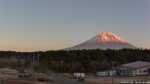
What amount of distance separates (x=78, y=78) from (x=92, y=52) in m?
48.1

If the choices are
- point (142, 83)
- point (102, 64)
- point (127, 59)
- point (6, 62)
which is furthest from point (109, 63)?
point (142, 83)

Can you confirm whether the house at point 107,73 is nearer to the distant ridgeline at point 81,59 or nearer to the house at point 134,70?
the house at point 134,70

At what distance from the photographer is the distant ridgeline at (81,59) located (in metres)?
92.6

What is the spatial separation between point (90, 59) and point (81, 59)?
7.22 ft

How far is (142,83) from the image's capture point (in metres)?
53.5

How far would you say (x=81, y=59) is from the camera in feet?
342

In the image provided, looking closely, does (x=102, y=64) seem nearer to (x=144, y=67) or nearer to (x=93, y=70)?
(x=93, y=70)

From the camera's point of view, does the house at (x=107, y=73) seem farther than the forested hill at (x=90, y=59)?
No

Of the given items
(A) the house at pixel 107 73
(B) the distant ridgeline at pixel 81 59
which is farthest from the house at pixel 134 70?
(B) the distant ridgeline at pixel 81 59

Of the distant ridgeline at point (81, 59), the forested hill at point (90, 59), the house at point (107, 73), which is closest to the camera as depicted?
the house at point (107, 73)

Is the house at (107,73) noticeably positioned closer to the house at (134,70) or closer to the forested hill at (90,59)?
the house at (134,70)

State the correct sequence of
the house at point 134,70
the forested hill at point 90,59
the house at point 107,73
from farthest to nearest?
the forested hill at point 90,59, the house at point 134,70, the house at point 107,73

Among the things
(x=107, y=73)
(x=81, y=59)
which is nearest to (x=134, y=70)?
(x=107, y=73)

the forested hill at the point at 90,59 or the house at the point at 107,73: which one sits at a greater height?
the forested hill at the point at 90,59
